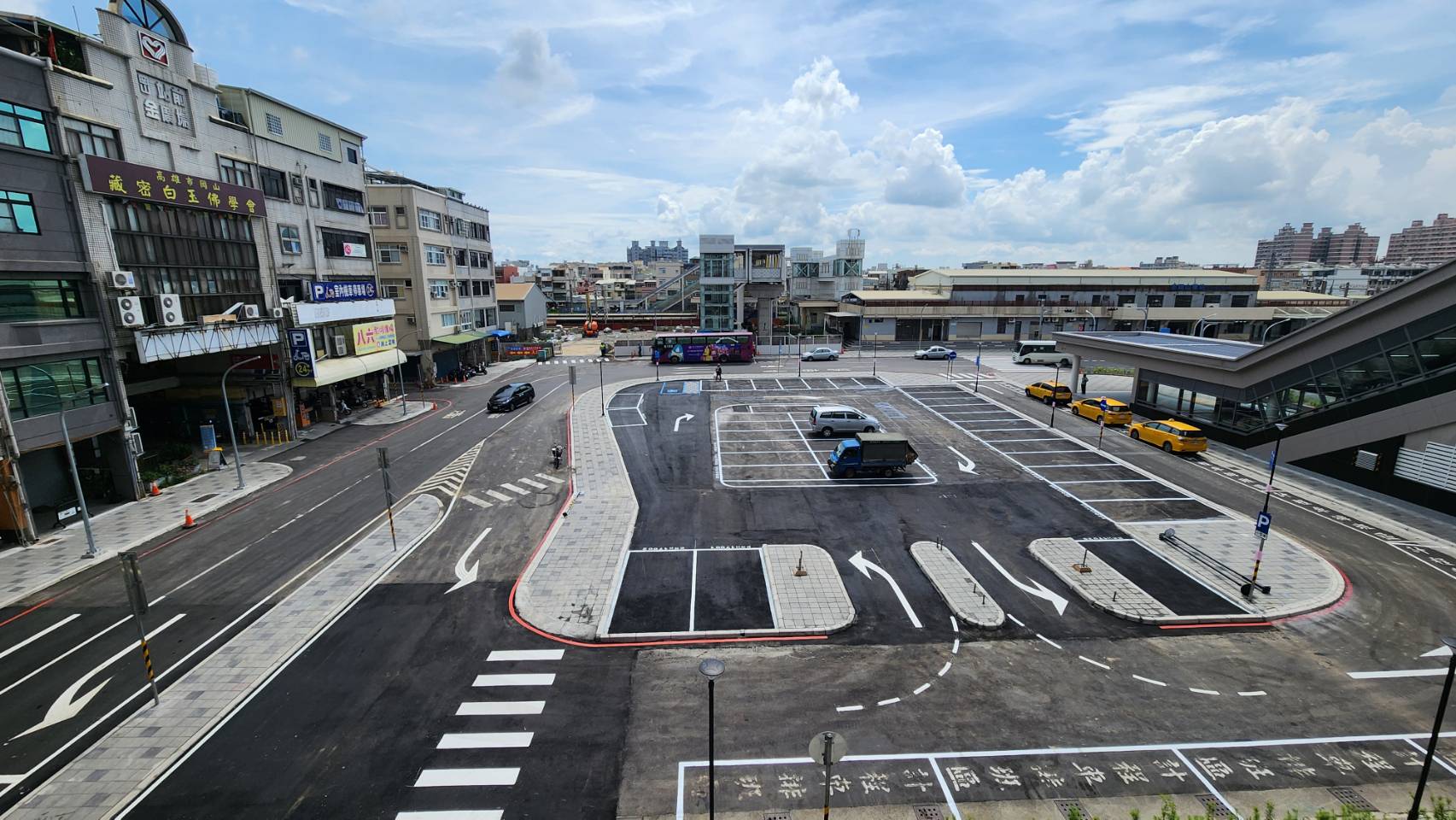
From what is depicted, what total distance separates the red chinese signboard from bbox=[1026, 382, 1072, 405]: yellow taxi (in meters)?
52.3

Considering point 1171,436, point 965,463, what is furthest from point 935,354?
point 965,463

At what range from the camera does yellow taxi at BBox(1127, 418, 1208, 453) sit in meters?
33.2

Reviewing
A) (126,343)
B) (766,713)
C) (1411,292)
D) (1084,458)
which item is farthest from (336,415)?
(1411,292)

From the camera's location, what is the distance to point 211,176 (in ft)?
105

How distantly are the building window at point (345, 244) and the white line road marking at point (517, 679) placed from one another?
39084mm

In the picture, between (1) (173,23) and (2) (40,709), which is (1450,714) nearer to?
(2) (40,709)

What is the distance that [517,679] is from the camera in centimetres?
1505

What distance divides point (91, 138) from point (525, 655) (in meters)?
30.5

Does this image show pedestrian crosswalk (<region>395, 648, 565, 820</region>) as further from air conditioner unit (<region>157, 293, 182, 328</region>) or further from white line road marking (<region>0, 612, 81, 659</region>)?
air conditioner unit (<region>157, 293, 182, 328</region>)

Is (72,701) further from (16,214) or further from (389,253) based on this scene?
(389,253)

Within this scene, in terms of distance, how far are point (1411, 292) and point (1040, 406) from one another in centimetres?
2094

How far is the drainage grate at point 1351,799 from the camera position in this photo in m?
11.5

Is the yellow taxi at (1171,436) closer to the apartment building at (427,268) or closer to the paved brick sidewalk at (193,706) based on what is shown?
the paved brick sidewalk at (193,706)

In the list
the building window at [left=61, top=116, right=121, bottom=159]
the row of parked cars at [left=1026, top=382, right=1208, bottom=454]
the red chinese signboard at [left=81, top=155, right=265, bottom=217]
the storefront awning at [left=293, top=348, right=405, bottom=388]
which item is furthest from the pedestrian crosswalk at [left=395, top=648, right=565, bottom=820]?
the row of parked cars at [left=1026, top=382, right=1208, bottom=454]
